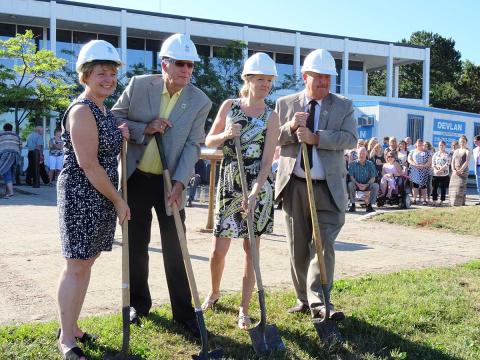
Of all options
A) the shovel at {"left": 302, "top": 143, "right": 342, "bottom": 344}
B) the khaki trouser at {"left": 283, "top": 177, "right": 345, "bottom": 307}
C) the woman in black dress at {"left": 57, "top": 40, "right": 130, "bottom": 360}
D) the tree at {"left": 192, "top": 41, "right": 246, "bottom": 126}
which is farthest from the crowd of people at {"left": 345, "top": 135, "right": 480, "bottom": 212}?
the tree at {"left": 192, "top": 41, "right": 246, "bottom": 126}

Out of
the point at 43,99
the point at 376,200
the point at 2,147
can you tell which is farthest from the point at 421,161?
the point at 43,99

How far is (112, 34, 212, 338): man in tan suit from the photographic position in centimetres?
423

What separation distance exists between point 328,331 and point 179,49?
2290 mm

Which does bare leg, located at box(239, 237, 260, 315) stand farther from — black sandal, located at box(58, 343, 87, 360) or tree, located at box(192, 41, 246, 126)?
tree, located at box(192, 41, 246, 126)

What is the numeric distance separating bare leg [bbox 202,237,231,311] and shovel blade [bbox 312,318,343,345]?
3.02 feet

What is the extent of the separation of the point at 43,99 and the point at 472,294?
19.2 metres

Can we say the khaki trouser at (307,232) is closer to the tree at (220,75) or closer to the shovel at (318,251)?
the shovel at (318,251)

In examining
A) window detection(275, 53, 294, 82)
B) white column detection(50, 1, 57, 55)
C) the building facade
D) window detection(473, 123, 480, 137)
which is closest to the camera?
the building facade

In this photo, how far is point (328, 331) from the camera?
4258 millimetres

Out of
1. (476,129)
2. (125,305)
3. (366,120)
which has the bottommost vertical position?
(125,305)

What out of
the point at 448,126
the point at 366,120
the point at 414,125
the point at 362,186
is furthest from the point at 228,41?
the point at 362,186

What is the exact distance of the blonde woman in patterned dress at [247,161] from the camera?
452 cm

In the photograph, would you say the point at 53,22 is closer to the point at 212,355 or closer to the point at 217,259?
the point at 217,259

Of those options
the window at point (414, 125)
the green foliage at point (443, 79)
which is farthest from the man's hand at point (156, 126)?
the green foliage at point (443, 79)
